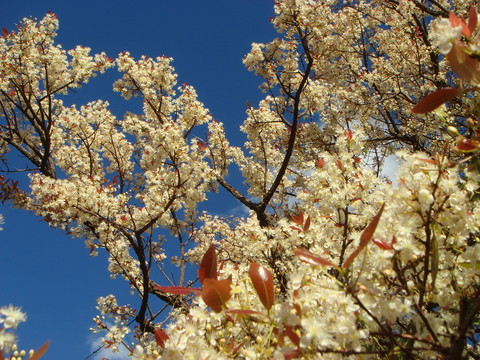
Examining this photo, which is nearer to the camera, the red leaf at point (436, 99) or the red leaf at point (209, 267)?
the red leaf at point (436, 99)

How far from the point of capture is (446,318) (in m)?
1.25

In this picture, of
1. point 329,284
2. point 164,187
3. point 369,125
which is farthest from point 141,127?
point 329,284

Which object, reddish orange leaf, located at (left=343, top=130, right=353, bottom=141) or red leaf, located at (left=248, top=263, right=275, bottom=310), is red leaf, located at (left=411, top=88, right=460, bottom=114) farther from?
reddish orange leaf, located at (left=343, top=130, right=353, bottom=141)

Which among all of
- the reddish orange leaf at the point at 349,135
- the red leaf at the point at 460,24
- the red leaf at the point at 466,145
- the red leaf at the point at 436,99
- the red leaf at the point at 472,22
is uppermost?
the reddish orange leaf at the point at 349,135

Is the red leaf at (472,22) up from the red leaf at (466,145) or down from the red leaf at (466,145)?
up

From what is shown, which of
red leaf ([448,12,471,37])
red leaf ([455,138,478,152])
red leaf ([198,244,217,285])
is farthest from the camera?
red leaf ([198,244,217,285])

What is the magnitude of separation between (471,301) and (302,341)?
60 centimetres

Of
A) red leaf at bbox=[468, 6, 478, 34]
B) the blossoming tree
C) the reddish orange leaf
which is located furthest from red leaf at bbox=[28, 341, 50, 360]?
the reddish orange leaf

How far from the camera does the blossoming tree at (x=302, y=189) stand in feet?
3.93

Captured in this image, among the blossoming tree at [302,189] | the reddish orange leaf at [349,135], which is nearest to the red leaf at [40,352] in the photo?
the blossoming tree at [302,189]

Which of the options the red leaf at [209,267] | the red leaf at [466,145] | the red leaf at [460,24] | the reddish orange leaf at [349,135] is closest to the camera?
the red leaf at [460,24]

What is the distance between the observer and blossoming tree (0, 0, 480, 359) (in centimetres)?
120

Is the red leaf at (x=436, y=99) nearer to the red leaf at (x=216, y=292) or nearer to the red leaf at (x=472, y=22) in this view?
the red leaf at (x=472, y=22)

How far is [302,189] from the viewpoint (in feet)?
15.0
